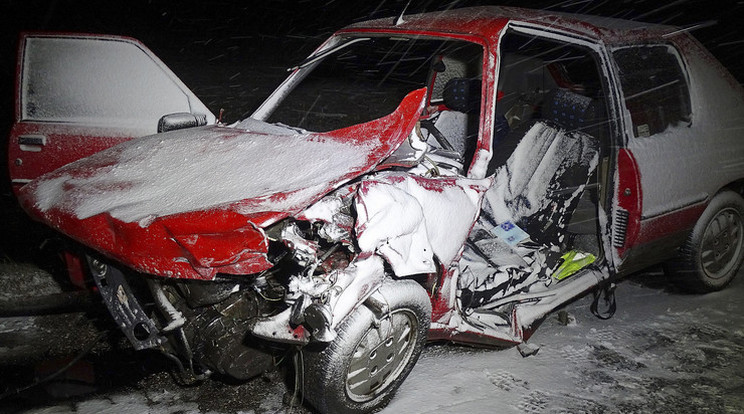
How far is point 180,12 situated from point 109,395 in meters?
17.0

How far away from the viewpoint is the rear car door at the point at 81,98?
3.55 meters

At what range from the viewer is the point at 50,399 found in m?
2.72

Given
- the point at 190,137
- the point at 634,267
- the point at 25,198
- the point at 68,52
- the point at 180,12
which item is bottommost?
the point at 634,267

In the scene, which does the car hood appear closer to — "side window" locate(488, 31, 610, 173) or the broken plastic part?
the broken plastic part

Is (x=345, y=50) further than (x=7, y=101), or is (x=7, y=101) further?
Answer: (x=7, y=101)

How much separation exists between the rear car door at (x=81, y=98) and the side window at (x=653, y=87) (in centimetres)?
284

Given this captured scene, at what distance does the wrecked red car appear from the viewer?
7.01 feet

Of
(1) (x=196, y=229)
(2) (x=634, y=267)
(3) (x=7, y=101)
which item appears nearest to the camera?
(1) (x=196, y=229)

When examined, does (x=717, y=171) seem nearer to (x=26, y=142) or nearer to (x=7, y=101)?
(x=26, y=142)

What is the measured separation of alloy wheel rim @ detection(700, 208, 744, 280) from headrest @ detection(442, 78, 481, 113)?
74.0 inches

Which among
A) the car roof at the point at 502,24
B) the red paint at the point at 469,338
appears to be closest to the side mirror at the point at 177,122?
the car roof at the point at 502,24

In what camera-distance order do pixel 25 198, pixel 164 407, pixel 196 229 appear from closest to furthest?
pixel 196 229
pixel 25 198
pixel 164 407

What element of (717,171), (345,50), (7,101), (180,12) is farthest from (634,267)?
(180,12)

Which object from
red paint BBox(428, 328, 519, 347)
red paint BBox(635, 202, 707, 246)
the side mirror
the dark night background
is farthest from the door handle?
the dark night background
